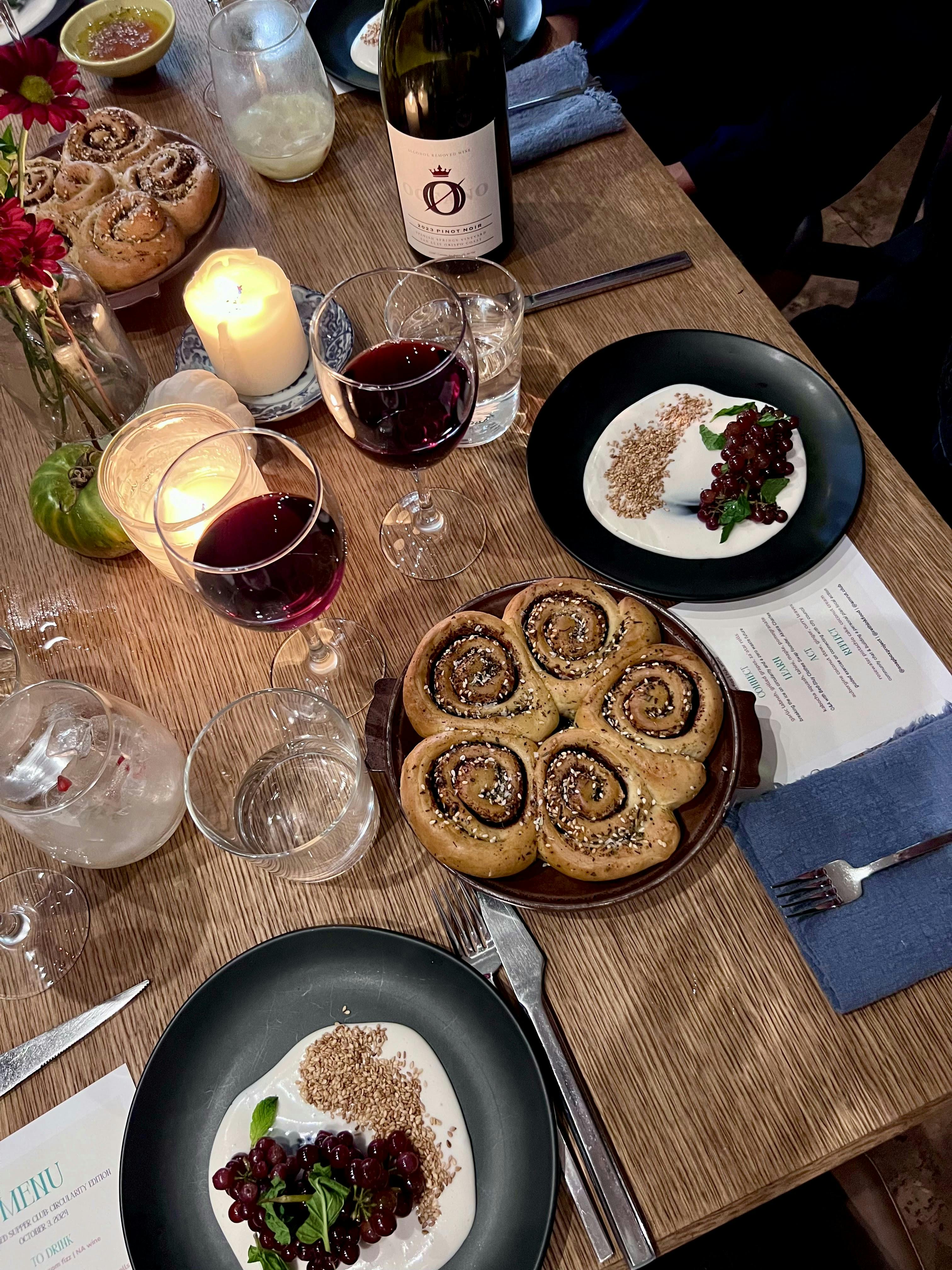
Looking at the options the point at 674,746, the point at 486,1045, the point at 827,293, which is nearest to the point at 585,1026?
the point at 486,1045

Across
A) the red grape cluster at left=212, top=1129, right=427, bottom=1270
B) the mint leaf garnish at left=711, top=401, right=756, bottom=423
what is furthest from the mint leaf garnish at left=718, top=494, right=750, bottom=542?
the red grape cluster at left=212, top=1129, right=427, bottom=1270

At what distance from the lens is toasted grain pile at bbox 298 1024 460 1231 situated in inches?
23.9

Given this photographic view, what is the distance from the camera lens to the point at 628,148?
1171mm

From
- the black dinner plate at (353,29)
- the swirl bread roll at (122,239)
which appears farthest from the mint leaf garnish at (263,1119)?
the black dinner plate at (353,29)

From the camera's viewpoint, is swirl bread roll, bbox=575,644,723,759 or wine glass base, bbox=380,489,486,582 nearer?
swirl bread roll, bbox=575,644,723,759

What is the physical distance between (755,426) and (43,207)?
2.82 ft

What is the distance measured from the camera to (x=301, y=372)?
1000mm

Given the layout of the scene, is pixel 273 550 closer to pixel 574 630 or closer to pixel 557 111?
pixel 574 630

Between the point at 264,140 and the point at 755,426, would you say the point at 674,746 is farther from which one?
the point at 264,140

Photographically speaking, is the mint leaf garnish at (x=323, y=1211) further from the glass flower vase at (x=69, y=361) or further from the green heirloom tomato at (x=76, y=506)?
the glass flower vase at (x=69, y=361)


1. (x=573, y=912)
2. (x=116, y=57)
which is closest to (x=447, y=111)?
(x=116, y=57)

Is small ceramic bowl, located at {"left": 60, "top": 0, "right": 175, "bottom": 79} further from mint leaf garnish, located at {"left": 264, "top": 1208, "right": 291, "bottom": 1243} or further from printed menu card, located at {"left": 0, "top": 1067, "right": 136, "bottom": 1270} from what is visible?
mint leaf garnish, located at {"left": 264, "top": 1208, "right": 291, "bottom": 1243}

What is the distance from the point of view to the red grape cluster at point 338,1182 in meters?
0.57

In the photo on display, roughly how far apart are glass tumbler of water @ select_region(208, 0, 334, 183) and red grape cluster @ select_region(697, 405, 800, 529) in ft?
2.33
